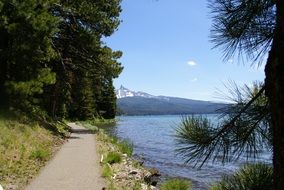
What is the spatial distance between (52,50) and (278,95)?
888 inches

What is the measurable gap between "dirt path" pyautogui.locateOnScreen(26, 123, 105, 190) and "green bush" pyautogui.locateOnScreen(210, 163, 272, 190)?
8158mm

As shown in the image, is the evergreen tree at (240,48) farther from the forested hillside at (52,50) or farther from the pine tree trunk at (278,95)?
the forested hillside at (52,50)

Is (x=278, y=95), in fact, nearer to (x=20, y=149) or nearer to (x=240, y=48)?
(x=240, y=48)

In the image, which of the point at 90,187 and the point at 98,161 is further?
the point at 98,161

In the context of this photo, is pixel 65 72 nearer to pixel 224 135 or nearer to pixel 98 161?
pixel 98 161

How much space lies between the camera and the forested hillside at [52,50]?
814 inches

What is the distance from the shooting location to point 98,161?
16.5 metres

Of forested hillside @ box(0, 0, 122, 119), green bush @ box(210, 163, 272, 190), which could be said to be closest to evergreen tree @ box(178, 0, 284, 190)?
green bush @ box(210, 163, 272, 190)

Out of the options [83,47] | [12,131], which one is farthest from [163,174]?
[83,47]

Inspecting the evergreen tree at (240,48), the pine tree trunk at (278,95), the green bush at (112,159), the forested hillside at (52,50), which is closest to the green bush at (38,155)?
the green bush at (112,159)

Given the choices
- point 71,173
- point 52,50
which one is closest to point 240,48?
point 71,173

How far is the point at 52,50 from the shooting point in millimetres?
24469

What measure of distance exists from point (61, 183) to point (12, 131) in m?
7.79

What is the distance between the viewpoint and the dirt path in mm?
11734
